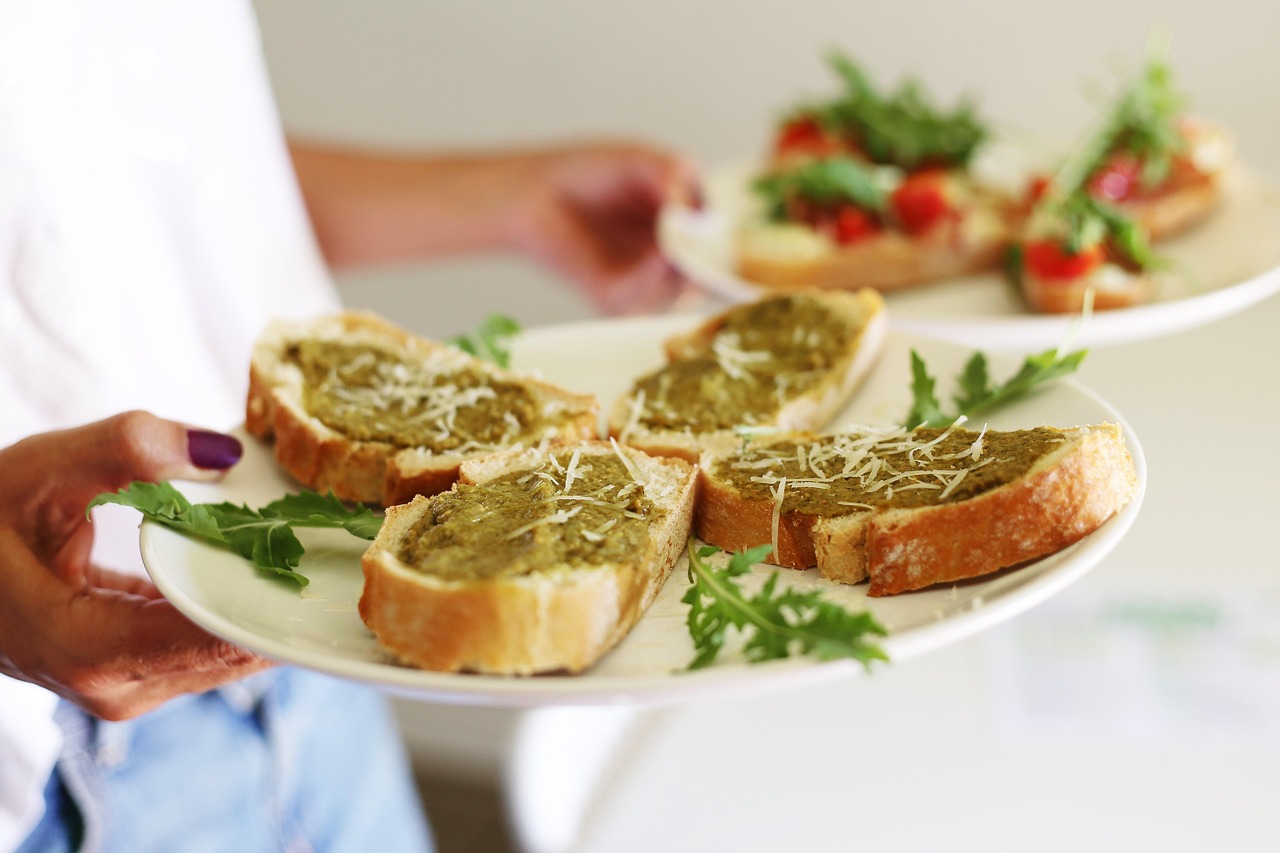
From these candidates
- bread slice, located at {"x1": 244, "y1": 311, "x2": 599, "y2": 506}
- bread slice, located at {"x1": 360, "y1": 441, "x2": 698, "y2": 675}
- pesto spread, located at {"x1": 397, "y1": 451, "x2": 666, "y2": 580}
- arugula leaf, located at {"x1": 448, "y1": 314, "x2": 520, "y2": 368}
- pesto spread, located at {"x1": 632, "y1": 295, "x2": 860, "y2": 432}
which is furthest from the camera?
arugula leaf, located at {"x1": 448, "y1": 314, "x2": 520, "y2": 368}

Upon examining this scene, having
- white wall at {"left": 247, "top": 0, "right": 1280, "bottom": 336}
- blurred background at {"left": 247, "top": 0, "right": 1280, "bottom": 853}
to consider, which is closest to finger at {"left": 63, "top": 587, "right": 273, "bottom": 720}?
blurred background at {"left": 247, "top": 0, "right": 1280, "bottom": 853}

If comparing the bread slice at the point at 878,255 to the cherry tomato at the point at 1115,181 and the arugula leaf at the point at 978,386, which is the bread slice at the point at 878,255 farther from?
the arugula leaf at the point at 978,386

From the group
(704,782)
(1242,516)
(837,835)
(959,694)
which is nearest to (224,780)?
(704,782)

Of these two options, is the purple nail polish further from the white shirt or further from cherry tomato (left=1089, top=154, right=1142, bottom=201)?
cherry tomato (left=1089, top=154, right=1142, bottom=201)

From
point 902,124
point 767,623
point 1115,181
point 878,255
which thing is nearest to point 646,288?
point 878,255

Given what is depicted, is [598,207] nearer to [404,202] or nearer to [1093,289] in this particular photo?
[404,202]

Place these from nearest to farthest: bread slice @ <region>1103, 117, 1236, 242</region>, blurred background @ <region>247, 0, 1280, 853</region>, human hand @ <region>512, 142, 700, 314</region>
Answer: blurred background @ <region>247, 0, 1280, 853</region>, bread slice @ <region>1103, 117, 1236, 242</region>, human hand @ <region>512, 142, 700, 314</region>
